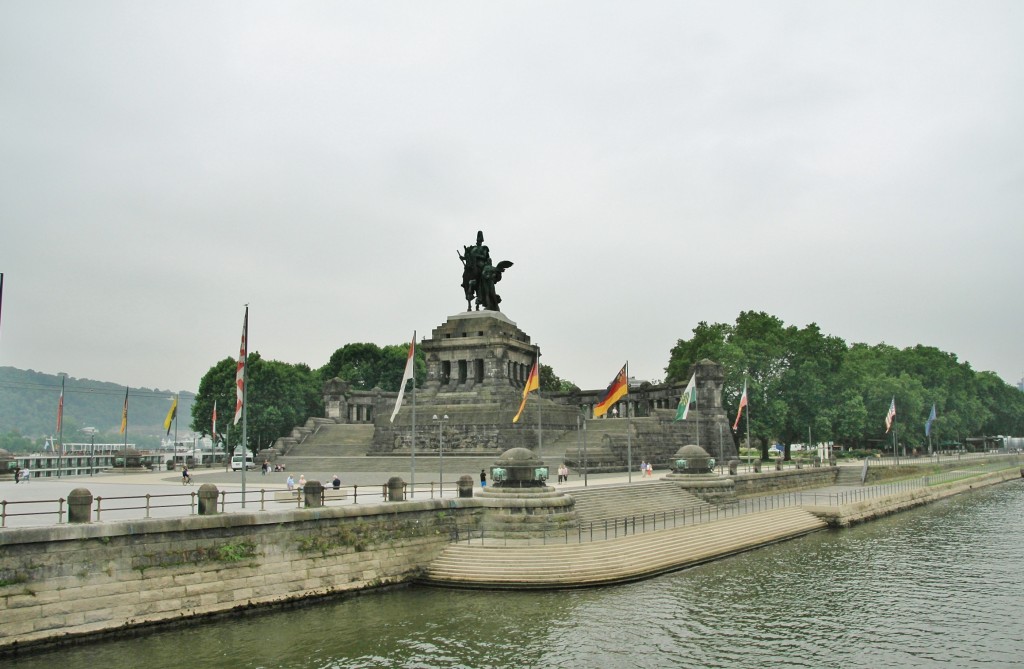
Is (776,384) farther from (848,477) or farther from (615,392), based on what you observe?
(615,392)

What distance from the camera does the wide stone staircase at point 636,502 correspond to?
3594 cm

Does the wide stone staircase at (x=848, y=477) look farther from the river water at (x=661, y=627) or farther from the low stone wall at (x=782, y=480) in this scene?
the river water at (x=661, y=627)

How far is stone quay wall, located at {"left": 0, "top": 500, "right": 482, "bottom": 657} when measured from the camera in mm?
21172

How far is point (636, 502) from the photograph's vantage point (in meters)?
39.3

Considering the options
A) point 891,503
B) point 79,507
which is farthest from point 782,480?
point 79,507

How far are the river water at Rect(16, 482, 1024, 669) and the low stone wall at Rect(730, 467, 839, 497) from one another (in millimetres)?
18089

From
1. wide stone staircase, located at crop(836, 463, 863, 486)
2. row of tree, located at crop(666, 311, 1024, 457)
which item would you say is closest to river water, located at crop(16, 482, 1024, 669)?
wide stone staircase, located at crop(836, 463, 863, 486)

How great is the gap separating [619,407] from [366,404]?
23.6 metres

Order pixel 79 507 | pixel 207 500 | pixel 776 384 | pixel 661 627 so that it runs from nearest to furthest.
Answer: pixel 79 507, pixel 661 627, pixel 207 500, pixel 776 384

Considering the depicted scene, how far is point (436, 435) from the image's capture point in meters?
59.8

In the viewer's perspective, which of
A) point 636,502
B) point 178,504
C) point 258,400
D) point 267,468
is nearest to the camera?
point 178,504

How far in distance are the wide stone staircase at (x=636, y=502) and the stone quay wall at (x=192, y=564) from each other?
25.2ft

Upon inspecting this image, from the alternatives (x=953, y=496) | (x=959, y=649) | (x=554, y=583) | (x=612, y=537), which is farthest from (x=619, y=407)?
(x=959, y=649)

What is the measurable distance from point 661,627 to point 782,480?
3628 centimetres
